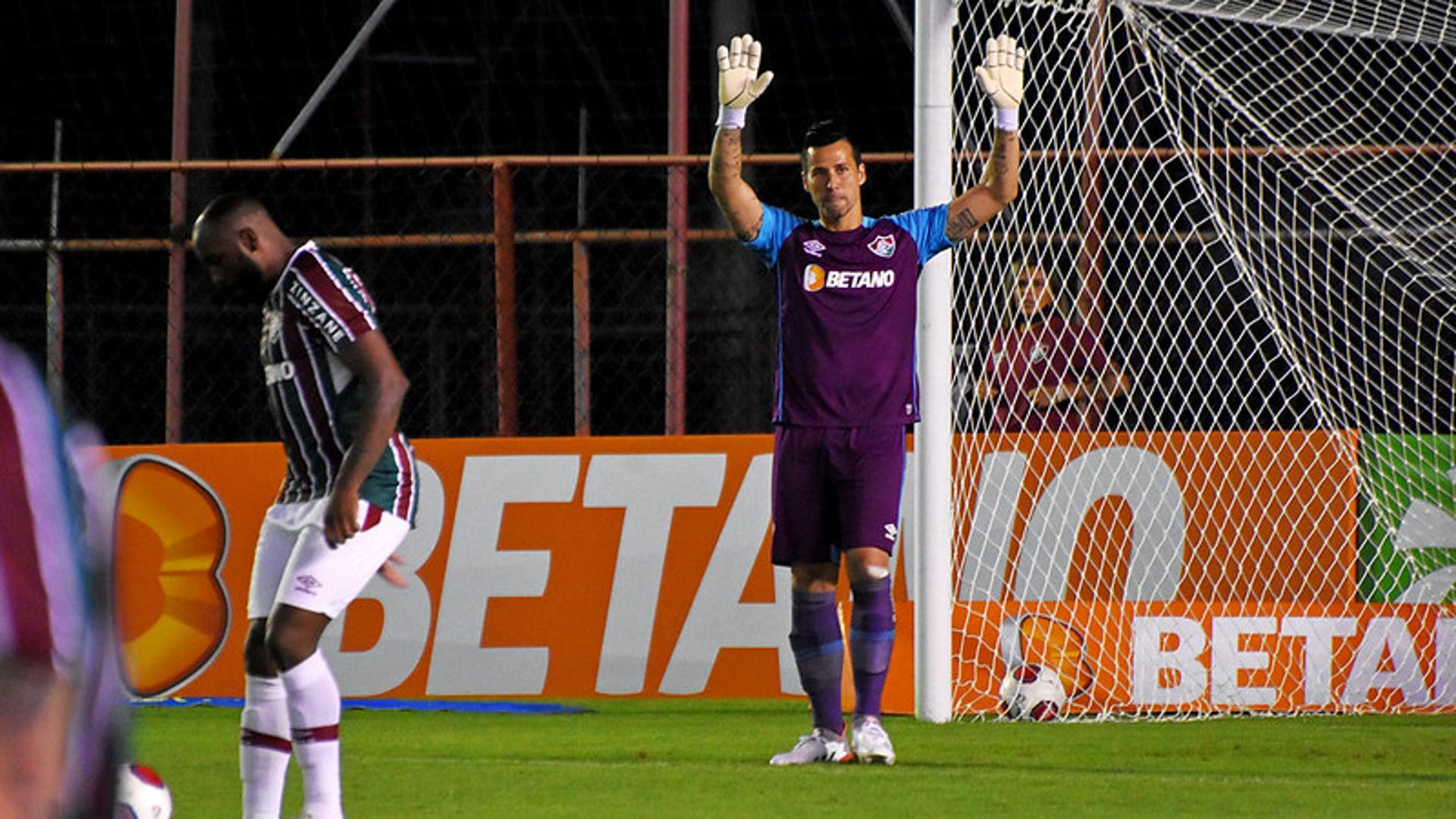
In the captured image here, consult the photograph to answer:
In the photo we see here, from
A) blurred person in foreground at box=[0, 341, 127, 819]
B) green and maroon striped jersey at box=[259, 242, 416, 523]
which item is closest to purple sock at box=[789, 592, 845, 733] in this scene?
green and maroon striped jersey at box=[259, 242, 416, 523]

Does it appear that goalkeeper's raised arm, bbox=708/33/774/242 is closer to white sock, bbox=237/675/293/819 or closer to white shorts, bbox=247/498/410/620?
white shorts, bbox=247/498/410/620

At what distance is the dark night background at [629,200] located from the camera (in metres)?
8.23

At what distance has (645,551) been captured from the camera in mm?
8234

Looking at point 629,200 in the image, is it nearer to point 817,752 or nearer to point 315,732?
point 817,752

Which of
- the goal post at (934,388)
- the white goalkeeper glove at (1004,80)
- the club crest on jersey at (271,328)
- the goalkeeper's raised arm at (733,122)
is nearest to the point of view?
the club crest on jersey at (271,328)

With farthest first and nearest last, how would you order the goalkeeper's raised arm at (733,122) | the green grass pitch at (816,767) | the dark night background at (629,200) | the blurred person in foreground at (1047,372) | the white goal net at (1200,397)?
the dark night background at (629,200) < the blurred person in foreground at (1047,372) < the white goal net at (1200,397) < the goalkeeper's raised arm at (733,122) < the green grass pitch at (816,767)

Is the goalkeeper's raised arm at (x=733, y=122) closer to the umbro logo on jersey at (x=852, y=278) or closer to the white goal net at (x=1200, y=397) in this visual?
the umbro logo on jersey at (x=852, y=278)

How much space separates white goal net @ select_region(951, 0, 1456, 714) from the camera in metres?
7.61

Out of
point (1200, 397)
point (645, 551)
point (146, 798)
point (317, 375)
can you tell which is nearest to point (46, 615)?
point (146, 798)

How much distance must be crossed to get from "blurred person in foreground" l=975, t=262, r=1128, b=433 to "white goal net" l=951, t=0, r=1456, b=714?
0.01 meters

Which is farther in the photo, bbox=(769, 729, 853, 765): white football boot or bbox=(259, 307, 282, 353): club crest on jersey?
bbox=(769, 729, 853, 765): white football boot

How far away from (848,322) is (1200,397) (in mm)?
2849

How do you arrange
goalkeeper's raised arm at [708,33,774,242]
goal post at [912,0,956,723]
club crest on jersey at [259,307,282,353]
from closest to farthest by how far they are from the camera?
club crest on jersey at [259,307,282,353] < goalkeeper's raised arm at [708,33,774,242] < goal post at [912,0,956,723]

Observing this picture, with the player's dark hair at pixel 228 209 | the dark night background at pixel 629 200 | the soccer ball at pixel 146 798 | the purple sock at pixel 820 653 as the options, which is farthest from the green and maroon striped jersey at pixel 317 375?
the dark night background at pixel 629 200
